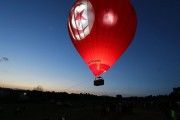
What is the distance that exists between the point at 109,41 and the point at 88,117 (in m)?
26.4

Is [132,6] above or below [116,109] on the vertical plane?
above

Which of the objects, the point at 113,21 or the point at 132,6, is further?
the point at 132,6

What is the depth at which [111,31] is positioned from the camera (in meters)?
16.3

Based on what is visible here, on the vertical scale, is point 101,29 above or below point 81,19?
below

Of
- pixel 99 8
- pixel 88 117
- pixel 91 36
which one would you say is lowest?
pixel 88 117

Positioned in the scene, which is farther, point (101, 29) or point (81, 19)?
point (81, 19)

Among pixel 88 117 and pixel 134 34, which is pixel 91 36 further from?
pixel 88 117

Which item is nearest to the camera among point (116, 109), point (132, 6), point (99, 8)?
point (99, 8)

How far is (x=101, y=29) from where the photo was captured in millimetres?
16109

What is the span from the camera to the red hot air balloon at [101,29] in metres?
16.1

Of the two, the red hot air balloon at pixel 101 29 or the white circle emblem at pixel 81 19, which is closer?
the red hot air balloon at pixel 101 29

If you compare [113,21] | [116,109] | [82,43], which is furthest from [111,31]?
[116,109]

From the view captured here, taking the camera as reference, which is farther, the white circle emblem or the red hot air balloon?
A: the white circle emblem

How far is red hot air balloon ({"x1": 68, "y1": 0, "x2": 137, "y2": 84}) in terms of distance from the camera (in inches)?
635
